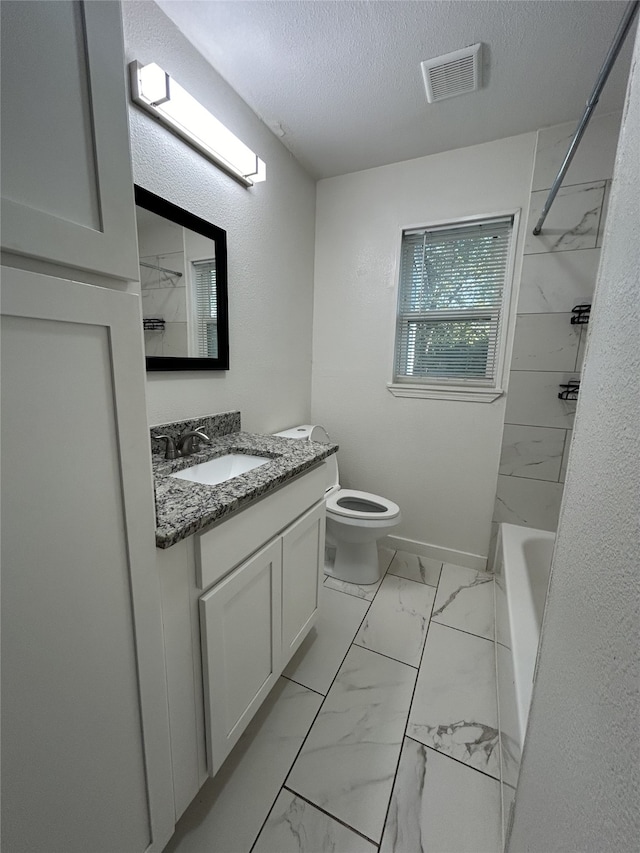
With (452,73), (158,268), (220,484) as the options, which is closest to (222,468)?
(220,484)

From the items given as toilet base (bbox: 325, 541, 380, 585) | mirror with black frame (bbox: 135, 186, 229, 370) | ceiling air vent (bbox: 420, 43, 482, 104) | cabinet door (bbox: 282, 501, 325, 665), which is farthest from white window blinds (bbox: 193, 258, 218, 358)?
toilet base (bbox: 325, 541, 380, 585)

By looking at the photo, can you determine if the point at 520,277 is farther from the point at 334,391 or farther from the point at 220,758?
the point at 220,758

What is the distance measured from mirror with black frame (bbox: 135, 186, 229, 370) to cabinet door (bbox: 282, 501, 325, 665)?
A: 0.81 metres

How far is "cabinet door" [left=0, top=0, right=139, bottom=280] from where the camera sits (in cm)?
43

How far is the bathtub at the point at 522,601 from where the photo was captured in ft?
3.40

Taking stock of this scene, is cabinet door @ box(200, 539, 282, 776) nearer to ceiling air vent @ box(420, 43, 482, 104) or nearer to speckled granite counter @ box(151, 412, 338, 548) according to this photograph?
speckled granite counter @ box(151, 412, 338, 548)

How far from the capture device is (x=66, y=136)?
48 centimetres

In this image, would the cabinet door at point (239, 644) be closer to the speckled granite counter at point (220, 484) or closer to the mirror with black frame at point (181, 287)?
the speckled granite counter at point (220, 484)

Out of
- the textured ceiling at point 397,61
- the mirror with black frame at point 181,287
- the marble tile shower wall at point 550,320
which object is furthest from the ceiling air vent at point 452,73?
the mirror with black frame at point 181,287

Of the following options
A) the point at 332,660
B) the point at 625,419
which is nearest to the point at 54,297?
the point at 625,419

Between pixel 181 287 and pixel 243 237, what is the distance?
0.48m

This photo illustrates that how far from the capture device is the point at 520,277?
1824mm

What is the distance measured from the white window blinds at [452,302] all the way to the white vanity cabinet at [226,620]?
1.29m

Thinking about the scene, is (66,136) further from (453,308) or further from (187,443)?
(453,308)
